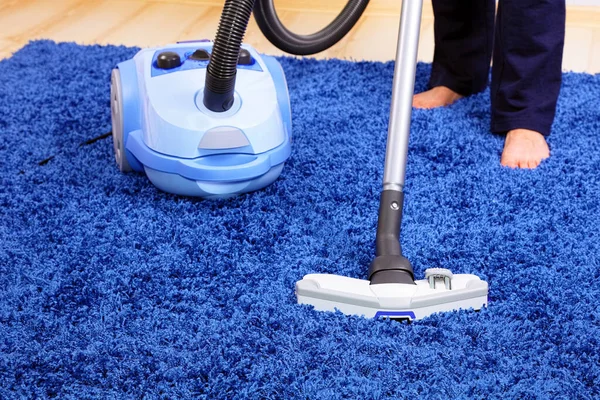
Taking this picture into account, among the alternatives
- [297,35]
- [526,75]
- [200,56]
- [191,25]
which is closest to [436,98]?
[526,75]

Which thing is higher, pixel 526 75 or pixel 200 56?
pixel 200 56

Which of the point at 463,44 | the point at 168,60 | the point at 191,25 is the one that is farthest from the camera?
the point at 191,25

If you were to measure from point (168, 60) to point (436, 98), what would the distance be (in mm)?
619

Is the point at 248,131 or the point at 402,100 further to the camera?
the point at 248,131

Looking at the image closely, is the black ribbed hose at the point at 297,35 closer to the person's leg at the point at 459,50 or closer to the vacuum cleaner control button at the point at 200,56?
the vacuum cleaner control button at the point at 200,56

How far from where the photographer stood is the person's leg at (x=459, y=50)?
4.81 ft

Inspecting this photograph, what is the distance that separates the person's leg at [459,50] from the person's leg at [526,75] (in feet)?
0.38

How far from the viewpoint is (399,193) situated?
3.21ft

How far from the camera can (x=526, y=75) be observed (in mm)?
1333

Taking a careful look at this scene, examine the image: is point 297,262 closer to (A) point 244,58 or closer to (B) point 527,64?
(A) point 244,58

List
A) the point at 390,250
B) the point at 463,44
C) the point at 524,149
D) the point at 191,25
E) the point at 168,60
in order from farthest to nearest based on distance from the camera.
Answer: the point at 191,25
the point at 463,44
the point at 524,149
the point at 168,60
the point at 390,250

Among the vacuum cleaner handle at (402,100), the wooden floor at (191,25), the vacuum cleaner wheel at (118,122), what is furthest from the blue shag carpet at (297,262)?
the wooden floor at (191,25)

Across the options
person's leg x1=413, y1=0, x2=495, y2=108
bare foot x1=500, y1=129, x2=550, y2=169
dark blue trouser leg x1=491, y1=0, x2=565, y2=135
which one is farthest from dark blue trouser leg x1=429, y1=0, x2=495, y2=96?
bare foot x1=500, y1=129, x2=550, y2=169

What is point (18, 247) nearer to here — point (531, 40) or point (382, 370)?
point (382, 370)
